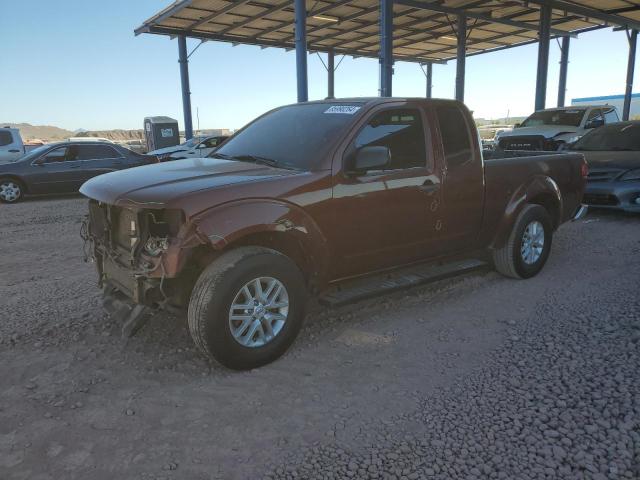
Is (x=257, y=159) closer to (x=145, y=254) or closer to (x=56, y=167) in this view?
(x=145, y=254)

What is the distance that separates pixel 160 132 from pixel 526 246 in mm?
20510

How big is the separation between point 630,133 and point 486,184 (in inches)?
241

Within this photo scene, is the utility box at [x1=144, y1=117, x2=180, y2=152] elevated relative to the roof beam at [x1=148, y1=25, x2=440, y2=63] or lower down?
lower down

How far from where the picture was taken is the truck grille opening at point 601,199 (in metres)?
7.90

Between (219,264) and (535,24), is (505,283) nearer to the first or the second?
(219,264)

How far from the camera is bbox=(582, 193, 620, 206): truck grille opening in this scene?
7902 mm

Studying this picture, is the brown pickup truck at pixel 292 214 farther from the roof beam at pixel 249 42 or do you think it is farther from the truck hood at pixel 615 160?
the roof beam at pixel 249 42

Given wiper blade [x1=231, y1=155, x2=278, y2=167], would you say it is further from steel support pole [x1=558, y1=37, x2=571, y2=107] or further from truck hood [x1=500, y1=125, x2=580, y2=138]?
steel support pole [x1=558, y1=37, x2=571, y2=107]

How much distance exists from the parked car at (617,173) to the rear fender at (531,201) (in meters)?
3.05

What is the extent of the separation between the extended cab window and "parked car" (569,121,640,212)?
5.24 m

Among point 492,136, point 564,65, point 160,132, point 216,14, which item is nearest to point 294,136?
point 216,14

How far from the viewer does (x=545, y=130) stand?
41.5 ft

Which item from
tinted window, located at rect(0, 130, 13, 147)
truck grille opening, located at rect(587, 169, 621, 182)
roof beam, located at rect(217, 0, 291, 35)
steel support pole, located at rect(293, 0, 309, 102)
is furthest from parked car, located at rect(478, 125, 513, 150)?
tinted window, located at rect(0, 130, 13, 147)

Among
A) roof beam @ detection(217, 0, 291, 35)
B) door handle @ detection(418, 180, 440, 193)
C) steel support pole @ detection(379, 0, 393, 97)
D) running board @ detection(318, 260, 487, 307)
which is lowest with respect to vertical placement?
running board @ detection(318, 260, 487, 307)
